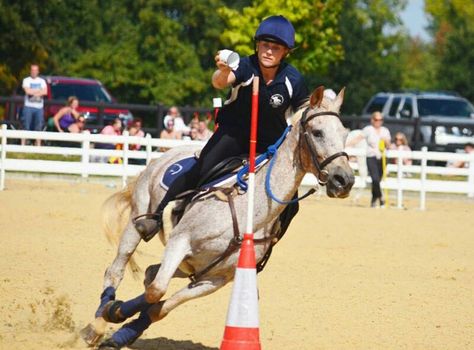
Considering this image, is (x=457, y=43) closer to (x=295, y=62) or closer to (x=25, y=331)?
(x=295, y=62)

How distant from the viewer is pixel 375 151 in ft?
68.7

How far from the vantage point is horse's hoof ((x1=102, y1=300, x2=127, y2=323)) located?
788cm

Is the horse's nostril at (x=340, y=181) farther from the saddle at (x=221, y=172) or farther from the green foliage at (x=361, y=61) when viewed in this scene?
the green foliage at (x=361, y=61)

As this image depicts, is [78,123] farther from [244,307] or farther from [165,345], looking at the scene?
[244,307]

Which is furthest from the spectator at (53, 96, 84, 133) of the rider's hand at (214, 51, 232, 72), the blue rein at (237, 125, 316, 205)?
the rider's hand at (214, 51, 232, 72)

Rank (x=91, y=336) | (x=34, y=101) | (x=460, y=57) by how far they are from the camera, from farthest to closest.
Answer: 1. (x=460, y=57)
2. (x=34, y=101)
3. (x=91, y=336)

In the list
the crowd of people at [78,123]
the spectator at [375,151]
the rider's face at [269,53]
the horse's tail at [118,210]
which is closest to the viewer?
the rider's face at [269,53]

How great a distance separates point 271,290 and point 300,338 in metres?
2.25

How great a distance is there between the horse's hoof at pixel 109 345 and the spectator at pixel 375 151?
1310 centimetres

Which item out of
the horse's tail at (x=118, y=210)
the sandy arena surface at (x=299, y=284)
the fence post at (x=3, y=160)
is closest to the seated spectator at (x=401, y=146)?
the sandy arena surface at (x=299, y=284)

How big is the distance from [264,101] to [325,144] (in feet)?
2.33

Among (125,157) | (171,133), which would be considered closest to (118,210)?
(125,157)

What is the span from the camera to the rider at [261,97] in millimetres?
7531

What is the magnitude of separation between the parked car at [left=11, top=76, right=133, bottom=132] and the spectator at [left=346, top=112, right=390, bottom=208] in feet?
23.4
